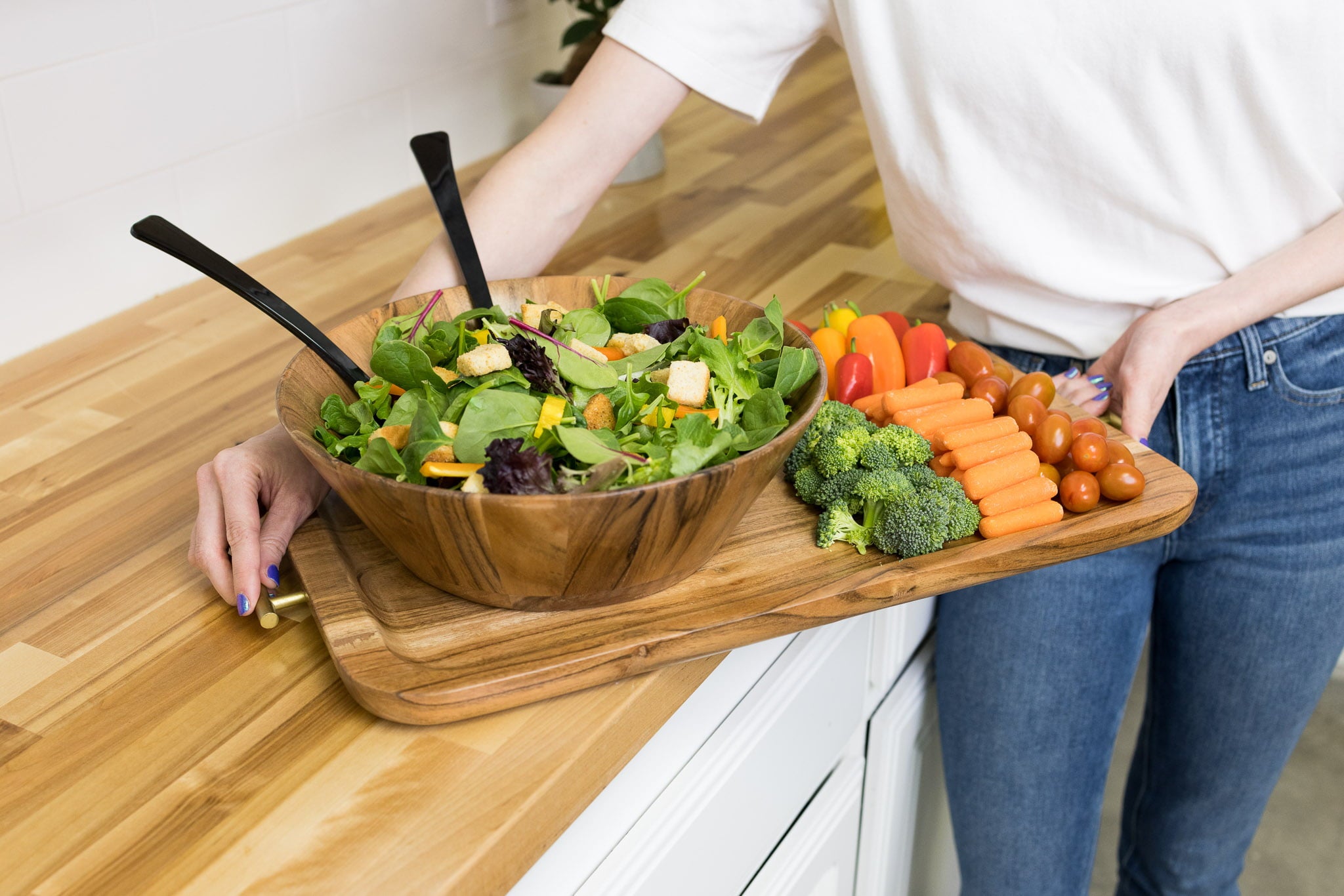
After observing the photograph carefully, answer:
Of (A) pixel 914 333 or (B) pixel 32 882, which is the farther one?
(A) pixel 914 333

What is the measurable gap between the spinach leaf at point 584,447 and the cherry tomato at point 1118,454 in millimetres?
421

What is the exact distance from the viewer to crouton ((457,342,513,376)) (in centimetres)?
80

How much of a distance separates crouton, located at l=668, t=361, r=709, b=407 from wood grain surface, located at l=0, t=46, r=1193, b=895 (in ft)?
0.62

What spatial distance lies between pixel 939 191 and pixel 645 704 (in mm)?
615

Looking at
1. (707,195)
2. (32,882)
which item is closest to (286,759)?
(32,882)

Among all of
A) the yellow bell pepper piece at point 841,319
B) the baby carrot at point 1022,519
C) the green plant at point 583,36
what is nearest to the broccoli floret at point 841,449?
the baby carrot at point 1022,519

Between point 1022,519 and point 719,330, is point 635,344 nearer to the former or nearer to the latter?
point 719,330

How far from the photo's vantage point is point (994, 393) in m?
0.99

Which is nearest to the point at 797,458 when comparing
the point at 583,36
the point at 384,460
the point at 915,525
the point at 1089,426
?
the point at 915,525

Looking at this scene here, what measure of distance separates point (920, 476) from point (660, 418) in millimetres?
227

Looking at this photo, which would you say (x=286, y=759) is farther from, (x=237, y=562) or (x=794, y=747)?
(x=794, y=747)

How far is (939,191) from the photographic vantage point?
1117 mm

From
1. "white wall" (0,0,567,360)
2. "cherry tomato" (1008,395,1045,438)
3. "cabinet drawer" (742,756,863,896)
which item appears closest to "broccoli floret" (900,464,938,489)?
"cherry tomato" (1008,395,1045,438)

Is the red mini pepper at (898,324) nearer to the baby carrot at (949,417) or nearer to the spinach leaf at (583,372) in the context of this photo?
the baby carrot at (949,417)
